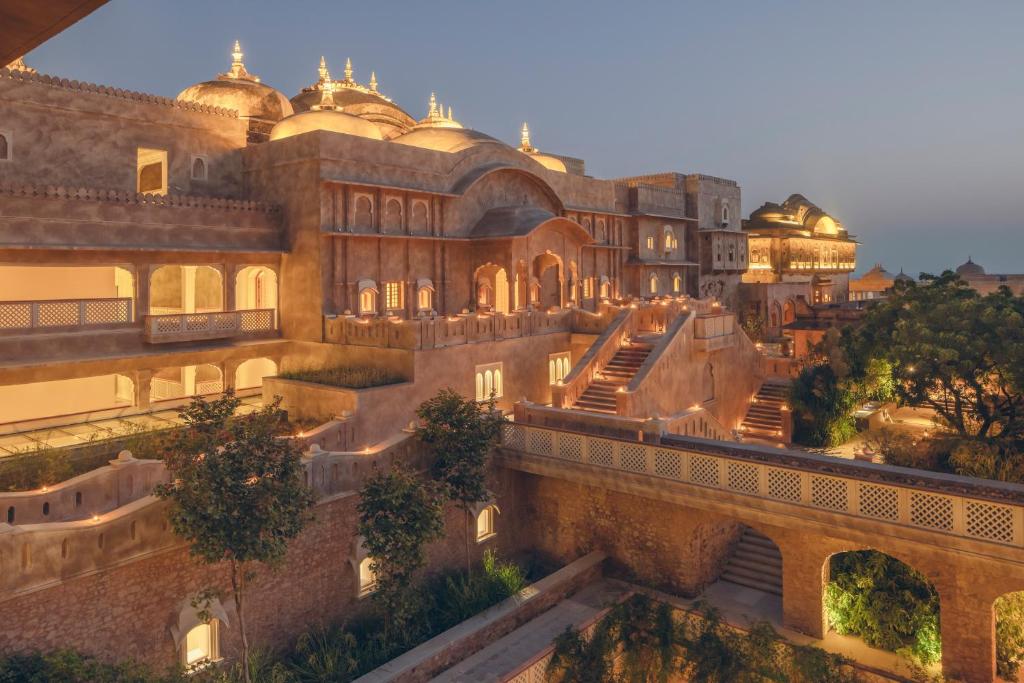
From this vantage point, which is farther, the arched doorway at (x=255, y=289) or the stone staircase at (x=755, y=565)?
the arched doorway at (x=255, y=289)

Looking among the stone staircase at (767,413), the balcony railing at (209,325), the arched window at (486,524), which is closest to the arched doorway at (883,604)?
the arched window at (486,524)

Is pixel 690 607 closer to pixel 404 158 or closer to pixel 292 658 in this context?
pixel 292 658

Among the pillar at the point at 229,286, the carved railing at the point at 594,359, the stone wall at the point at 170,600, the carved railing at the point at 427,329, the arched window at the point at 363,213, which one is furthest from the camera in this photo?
the arched window at the point at 363,213

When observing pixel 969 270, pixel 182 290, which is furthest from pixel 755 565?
pixel 969 270

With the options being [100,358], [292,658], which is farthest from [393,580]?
[100,358]

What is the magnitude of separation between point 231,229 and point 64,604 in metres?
12.9

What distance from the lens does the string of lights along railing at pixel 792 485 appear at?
12219 mm

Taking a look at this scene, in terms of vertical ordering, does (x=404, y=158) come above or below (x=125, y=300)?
above

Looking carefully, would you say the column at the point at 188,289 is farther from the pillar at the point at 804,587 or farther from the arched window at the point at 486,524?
the pillar at the point at 804,587

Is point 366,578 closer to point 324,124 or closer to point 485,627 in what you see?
point 485,627

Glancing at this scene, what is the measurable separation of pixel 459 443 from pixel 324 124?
13.5 metres

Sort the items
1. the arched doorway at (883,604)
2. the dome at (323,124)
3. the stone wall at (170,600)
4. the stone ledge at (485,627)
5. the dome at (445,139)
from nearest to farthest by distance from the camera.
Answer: the stone wall at (170,600)
the stone ledge at (485,627)
the arched doorway at (883,604)
the dome at (323,124)
the dome at (445,139)

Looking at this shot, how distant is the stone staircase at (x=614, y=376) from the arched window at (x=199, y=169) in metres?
14.7

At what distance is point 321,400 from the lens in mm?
19547
